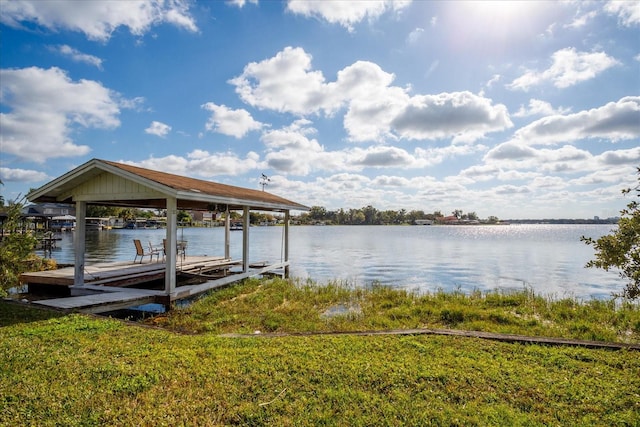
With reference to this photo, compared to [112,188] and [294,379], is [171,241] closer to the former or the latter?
[112,188]

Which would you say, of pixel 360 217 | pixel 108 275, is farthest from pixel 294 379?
pixel 360 217

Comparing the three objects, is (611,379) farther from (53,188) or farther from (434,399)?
(53,188)

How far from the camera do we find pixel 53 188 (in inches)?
353

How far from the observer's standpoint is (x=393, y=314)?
8078mm

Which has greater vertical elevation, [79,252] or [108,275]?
[79,252]

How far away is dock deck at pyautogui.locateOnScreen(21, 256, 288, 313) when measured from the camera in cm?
765

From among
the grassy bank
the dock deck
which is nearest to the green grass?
the dock deck

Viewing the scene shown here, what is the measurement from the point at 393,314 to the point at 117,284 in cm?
800

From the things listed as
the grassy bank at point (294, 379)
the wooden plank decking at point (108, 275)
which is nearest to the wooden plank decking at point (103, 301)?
the grassy bank at point (294, 379)

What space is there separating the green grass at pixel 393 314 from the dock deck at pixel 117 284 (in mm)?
632

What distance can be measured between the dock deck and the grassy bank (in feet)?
5.10

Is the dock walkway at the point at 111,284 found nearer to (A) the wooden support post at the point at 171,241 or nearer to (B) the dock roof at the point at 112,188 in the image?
(A) the wooden support post at the point at 171,241

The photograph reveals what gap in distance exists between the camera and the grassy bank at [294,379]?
323 cm

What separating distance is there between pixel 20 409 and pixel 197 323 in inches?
162
